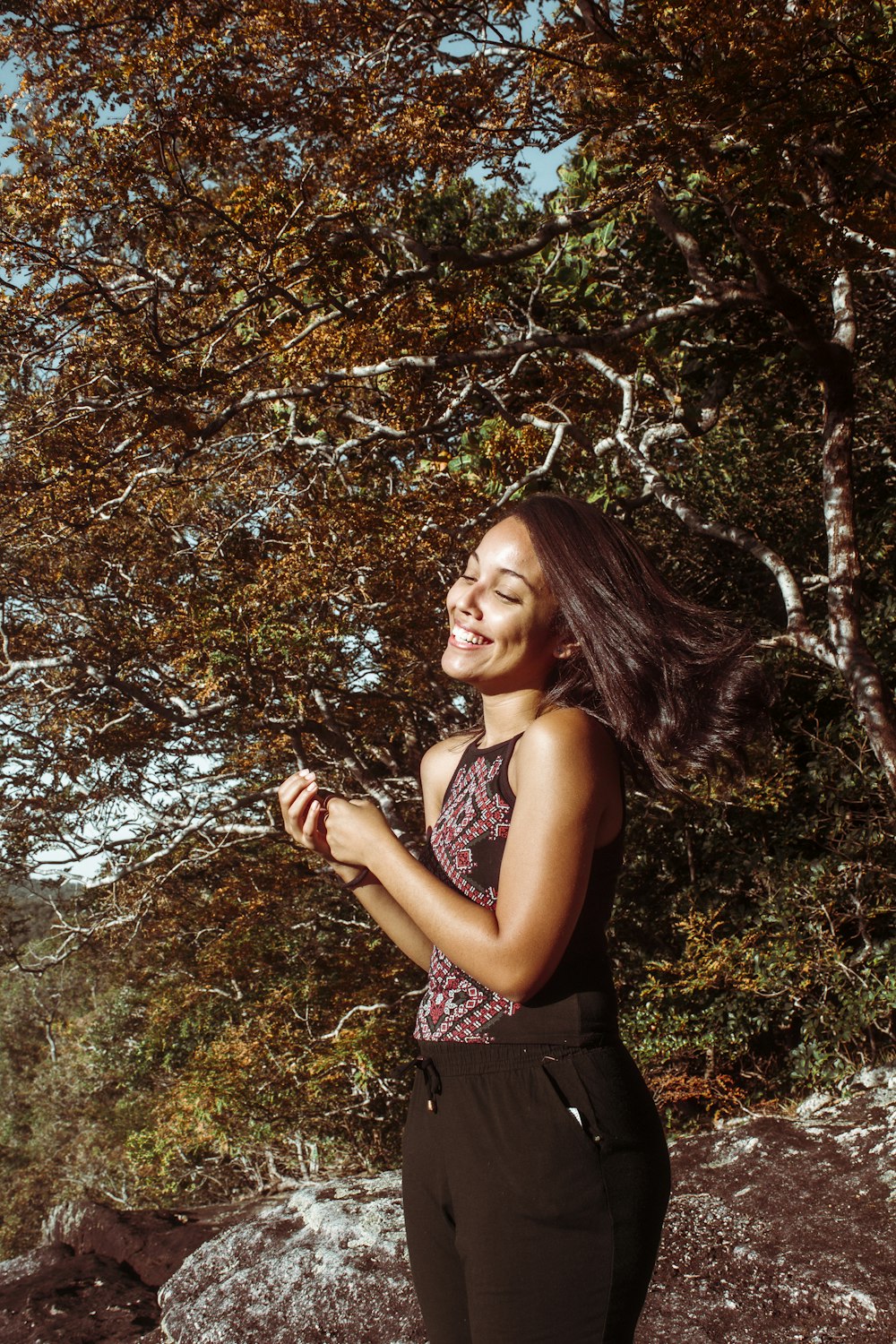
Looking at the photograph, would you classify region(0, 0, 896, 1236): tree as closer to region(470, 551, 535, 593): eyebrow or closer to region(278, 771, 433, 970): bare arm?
region(470, 551, 535, 593): eyebrow

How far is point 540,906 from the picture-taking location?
4.03 ft

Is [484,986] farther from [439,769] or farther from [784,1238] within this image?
[784,1238]

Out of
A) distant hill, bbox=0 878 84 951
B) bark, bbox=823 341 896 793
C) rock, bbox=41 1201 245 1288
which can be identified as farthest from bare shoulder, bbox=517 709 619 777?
distant hill, bbox=0 878 84 951

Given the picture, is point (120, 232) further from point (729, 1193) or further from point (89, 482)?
point (729, 1193)

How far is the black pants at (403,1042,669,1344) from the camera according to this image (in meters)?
1.22

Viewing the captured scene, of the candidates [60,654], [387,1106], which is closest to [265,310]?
[60,654]

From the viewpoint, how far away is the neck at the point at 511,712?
151cm

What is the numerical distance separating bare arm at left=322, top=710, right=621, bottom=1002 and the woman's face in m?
0.18

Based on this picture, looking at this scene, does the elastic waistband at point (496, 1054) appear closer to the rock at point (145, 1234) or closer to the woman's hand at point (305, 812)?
the woman's hand at point (305, 812)

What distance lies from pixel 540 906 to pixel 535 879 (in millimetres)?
31

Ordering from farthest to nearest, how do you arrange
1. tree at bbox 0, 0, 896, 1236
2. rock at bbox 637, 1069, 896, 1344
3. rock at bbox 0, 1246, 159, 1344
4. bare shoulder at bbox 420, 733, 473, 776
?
tree at bbox 0, 0, 896, 1236 < rock at bbox 0, 1246, 159, 1344 < rock at bbox 637, 1069, 896, 1344 < bare shoulder at bbox 420, 733, 473, 776

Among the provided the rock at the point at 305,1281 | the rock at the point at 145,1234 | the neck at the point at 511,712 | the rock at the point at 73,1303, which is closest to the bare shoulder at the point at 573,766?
the neck at the point at 511,712

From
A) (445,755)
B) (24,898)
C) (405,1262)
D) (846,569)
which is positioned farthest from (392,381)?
(24,898)

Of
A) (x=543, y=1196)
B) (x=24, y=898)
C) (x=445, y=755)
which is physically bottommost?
(x=543, y=1196)
